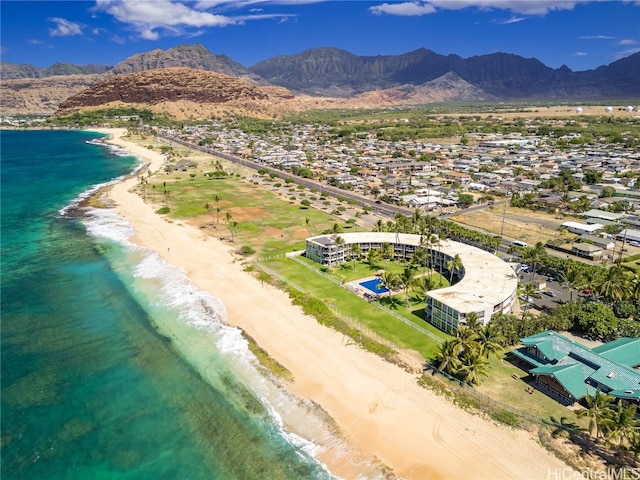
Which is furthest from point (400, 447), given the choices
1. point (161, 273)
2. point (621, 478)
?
point (161, 273)

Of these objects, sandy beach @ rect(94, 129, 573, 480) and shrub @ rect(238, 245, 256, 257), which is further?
shrub @ rect(238, 245, 256, 257)

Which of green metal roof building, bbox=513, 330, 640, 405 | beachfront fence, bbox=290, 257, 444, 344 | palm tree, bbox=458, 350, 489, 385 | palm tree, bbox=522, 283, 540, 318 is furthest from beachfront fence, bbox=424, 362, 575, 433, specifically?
palm tree, bbox=522, 283, 540, 318

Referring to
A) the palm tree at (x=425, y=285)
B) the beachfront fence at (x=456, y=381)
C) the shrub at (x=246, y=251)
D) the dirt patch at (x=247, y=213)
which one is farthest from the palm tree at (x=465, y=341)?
the dirt patch at (x=247, y=213)

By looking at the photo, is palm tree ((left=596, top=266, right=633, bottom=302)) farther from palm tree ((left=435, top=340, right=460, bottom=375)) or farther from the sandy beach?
the sandy beach

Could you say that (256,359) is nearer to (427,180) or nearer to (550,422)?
(550,422)

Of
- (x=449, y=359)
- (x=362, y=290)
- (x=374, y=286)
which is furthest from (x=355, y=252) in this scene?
(x=449, y=359)
